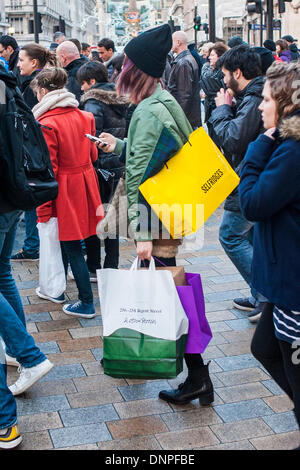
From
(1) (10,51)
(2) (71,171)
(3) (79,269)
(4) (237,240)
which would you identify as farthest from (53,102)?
(1) (10,51)

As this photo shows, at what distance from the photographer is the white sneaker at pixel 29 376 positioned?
3.81 m

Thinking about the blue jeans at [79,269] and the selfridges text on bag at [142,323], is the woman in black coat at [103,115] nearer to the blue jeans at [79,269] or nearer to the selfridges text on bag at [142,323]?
the blue jeans at [79,269]

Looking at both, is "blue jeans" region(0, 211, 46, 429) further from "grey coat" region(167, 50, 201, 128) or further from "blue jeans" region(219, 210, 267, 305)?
"grey coat" region(167, 50, 201, 128)

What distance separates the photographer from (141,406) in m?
3.73

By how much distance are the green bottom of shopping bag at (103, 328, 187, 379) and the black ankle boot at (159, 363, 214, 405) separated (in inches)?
10.7

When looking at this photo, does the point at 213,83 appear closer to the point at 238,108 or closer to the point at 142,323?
the point at 238,108

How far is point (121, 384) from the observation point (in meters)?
4.03

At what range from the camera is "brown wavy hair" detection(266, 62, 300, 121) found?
9.32ft

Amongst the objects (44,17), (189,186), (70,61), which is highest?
(44,17)

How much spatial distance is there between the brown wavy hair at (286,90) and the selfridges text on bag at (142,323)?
0.97m

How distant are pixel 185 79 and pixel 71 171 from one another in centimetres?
484

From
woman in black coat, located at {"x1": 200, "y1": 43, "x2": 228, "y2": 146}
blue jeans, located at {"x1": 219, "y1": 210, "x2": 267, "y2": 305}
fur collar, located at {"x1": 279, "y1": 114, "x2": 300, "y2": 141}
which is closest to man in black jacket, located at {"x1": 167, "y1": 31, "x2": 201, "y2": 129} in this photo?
woman in black coat, located at {"x1": 200, "y1": 43, "x2": 228, "y2": 146}

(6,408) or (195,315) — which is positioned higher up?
(195,315)

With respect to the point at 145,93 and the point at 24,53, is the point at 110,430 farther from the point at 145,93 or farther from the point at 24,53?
the point at 24,53
